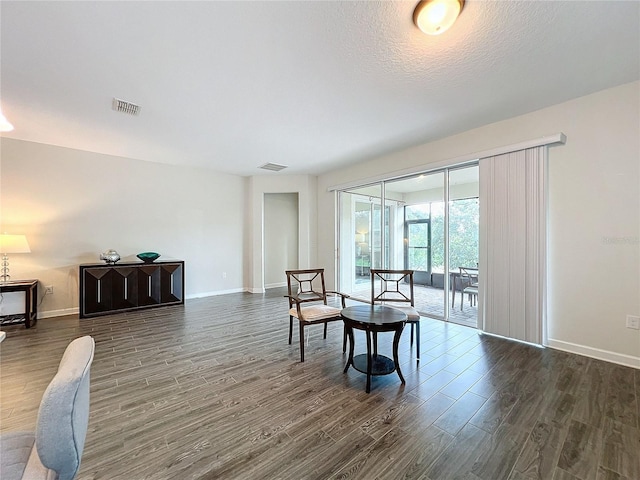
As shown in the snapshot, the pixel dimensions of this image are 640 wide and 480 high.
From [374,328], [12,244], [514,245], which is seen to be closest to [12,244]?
[12,244]

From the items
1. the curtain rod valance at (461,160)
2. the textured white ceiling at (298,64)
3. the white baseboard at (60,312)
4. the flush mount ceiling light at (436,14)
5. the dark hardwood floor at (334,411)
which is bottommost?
the dark hardwood floor at (334,411)

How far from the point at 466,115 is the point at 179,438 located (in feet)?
13.9

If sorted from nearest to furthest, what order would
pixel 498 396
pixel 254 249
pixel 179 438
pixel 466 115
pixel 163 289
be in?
1. pixel 179 438
2. pixel 498 396
3. pixel 466 115
4. pixel 163 289
5. pixel 254 249

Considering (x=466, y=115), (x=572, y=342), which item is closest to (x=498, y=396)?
(x=572, y=342)

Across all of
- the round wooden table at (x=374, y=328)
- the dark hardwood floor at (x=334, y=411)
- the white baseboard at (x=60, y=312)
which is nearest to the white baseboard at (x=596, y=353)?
the dark hardwood floor at (x=334, y=411)

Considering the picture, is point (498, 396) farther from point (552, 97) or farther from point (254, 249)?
point (254, 249)

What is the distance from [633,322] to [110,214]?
7.44 m

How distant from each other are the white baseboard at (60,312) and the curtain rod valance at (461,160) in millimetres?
5336

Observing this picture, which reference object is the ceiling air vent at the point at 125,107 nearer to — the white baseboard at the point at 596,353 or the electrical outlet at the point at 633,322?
the white baseboard at the point at 596,353

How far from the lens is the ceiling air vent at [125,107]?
296cm

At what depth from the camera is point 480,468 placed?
1.50 m

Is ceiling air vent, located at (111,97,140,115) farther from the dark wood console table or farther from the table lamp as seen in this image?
the dark wood console table

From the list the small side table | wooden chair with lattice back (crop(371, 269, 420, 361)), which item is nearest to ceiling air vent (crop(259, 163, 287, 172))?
wooden chair with lattice back (crop(371, 269, 420, 361))

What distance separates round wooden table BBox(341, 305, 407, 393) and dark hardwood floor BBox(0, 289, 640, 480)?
117mm
